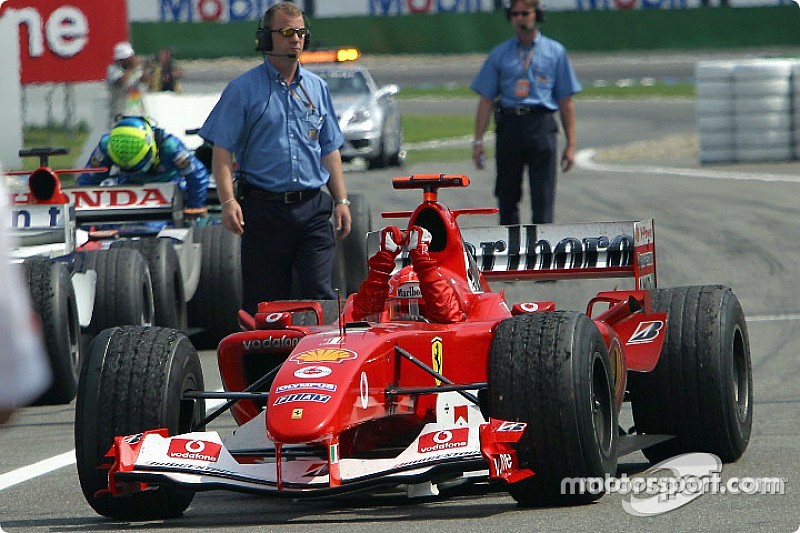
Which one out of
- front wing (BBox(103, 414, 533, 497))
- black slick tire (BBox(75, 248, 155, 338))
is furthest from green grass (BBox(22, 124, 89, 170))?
front wing (BBox(103, 414, 533, 497))

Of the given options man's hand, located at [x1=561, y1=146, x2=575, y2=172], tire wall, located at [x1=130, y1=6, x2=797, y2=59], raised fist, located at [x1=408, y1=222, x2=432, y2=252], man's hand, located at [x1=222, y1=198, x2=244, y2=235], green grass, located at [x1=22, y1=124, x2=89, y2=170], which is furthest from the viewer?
tire wall, located at [x1=130, y1=6, x2=797, y2=59]

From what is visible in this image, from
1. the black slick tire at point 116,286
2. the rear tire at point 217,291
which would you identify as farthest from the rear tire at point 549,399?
the rear tire at point 217,291

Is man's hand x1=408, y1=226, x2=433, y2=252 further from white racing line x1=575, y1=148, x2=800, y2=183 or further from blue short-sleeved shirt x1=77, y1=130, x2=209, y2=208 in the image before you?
white racing line x1=575, y1=148, x2=800, y2=183

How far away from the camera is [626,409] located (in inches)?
388

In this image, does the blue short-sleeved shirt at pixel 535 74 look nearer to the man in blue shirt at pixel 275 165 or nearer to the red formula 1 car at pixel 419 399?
the man in blue shirt at pixel 275 165

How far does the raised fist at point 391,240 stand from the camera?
24.5 feet

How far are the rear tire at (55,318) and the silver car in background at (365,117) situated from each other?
47.4 ft

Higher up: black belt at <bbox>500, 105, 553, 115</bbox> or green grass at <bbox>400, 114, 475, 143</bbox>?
black belt at <bbox>500, 105, 553, 115</bbox>

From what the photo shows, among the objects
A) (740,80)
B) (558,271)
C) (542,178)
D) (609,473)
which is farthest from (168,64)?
(609,473)

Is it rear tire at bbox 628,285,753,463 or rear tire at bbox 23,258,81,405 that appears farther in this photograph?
rear tire at bbox 23,258,81,405

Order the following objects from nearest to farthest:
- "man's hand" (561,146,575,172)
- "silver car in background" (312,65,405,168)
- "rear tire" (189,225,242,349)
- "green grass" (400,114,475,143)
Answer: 1. "rear tire" (189,225,242,349)
2. "man's hand" (561,146,575,172)
3. "silver car in background" (312,65,405,168)
4. "green grass" (400,114,475,143)

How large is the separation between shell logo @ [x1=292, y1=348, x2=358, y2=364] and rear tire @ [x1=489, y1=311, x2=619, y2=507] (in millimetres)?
531

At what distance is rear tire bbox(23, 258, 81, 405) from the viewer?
10.5 meters
